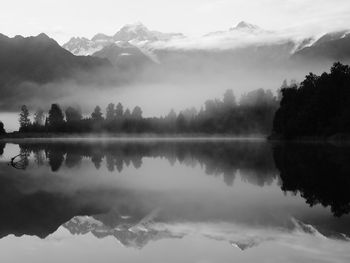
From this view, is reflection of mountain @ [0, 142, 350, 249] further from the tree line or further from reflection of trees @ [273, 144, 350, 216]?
the tree line

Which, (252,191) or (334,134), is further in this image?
(334,134)

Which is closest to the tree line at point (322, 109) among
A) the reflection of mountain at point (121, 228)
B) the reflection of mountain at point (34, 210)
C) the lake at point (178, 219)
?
the lake at point (178, 219)

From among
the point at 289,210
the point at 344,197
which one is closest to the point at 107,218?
the point at 289,210

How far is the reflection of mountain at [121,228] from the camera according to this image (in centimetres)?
1692

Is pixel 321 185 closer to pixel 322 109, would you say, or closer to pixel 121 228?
pixel 121 228

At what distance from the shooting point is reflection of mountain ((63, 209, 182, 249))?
16.9 meters

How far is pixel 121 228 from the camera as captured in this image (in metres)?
18.7

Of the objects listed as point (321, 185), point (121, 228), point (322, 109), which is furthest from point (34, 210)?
point (322, 109)

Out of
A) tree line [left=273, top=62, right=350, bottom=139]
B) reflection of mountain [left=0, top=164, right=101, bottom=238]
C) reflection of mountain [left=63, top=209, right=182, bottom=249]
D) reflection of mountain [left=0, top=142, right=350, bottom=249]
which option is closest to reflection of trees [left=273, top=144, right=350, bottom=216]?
reflection of mountain [left=0, top=142, right=350, bottom=249]

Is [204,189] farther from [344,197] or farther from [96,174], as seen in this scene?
[96,174]

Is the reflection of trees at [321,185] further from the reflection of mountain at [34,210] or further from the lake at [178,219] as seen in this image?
the reflection of mountain at [34,210]

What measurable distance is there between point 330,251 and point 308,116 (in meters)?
106

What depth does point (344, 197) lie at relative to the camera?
2462 cm

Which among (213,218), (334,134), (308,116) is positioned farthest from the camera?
(308,116)
